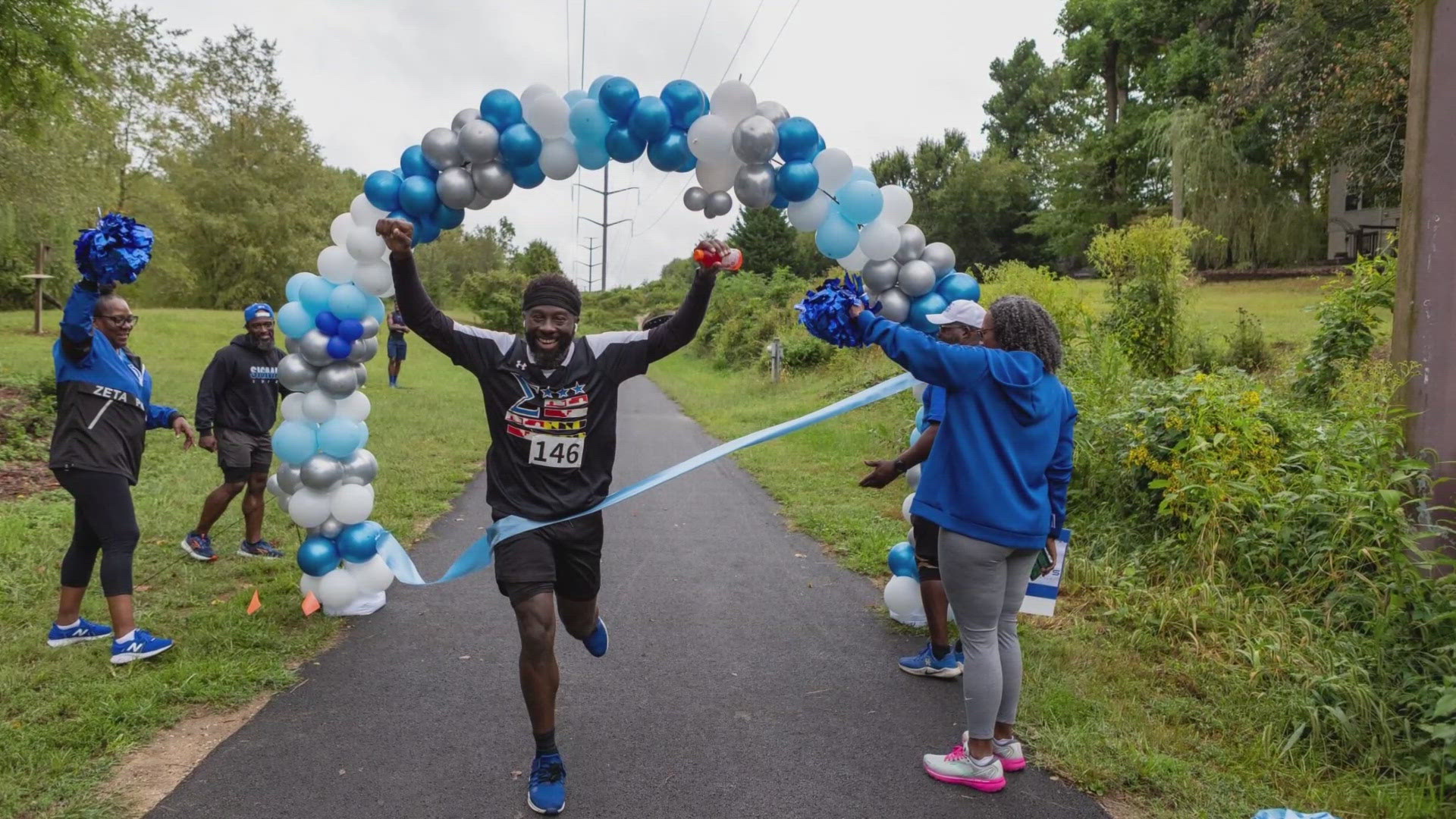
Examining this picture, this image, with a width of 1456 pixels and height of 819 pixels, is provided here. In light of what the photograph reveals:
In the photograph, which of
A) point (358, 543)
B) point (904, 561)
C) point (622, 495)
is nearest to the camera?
point (622, 495)

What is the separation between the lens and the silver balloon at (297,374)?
18.2 feet

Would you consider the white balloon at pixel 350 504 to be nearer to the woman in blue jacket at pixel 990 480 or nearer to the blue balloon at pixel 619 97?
the blue balloon at pixel 619 97

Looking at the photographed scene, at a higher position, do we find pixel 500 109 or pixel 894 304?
pixel 500 109

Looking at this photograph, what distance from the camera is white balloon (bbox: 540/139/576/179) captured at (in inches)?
201

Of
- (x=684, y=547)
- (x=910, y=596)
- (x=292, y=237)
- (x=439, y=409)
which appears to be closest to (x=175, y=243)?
(x=292, y=237)

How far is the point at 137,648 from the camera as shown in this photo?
4543 millimetres

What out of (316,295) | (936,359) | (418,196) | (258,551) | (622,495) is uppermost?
(418,196)

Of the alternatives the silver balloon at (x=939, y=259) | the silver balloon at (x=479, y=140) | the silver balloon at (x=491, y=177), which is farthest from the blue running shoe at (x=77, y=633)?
the silver balloon at (x=939, y=259)

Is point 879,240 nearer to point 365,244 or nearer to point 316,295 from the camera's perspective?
point 365,244

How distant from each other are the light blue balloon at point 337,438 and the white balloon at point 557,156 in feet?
6.76

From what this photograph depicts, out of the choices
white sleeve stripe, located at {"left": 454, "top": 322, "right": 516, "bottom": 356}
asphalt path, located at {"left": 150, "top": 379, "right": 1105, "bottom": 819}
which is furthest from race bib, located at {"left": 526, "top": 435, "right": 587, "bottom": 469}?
asphalt path, located at {"left": 150, "top": 379, "right": 1105, "bottom": 819}

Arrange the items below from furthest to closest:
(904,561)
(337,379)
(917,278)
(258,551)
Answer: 1. (258,551)
2. (337,379)
3. (904,561)
4. (917,278)

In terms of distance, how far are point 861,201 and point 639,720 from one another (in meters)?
2.89

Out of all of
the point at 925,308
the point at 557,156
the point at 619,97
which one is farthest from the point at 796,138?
the point at 557,156
